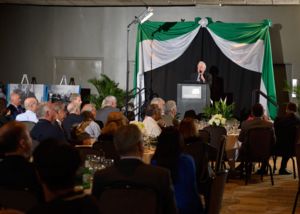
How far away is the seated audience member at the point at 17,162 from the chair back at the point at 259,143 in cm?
510

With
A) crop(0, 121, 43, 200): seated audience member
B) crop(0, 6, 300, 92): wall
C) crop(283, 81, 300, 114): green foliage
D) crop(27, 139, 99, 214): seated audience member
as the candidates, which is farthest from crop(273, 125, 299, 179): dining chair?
crop(27, 139, 99, 214): seated audience member

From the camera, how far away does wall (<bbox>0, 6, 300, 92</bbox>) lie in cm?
1366

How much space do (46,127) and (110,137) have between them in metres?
0.70

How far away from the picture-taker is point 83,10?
14.7 m

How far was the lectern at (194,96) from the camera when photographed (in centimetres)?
1151

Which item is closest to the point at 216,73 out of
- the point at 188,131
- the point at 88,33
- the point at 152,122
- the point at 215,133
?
the point at 88,33

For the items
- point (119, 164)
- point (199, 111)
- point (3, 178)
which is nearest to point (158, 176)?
point (119, 164)

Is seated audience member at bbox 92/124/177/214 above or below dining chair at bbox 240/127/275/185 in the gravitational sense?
above

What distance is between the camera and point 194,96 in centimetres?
1156

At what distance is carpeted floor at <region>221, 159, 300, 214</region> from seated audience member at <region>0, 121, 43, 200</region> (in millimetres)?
3659

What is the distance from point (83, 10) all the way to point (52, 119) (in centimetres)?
895

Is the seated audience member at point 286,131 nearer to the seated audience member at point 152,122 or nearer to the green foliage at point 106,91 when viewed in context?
the seated audience member at point 152,122

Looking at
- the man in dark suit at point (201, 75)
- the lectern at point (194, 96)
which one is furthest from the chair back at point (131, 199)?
the man in dark suit at point (201, 75)

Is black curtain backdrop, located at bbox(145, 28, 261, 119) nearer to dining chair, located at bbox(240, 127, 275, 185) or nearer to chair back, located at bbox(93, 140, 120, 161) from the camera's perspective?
dining chair, located at bbox(240, 127, 275, 185)
